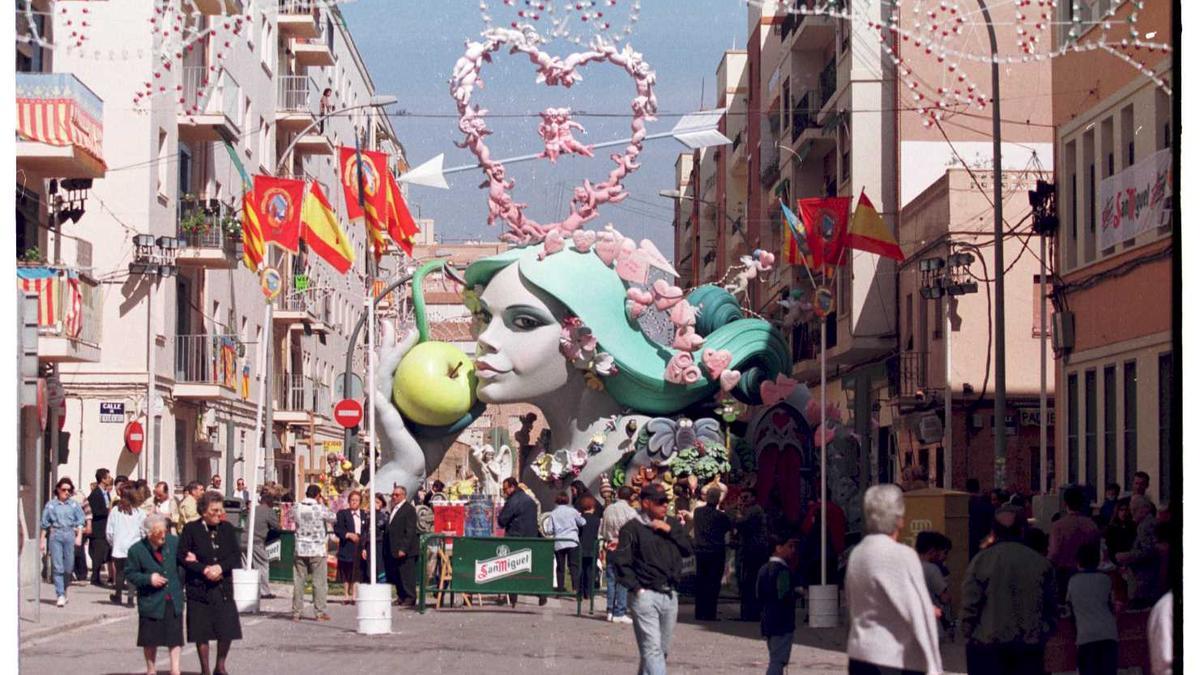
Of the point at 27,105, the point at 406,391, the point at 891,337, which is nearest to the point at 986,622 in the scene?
the point at 27,105

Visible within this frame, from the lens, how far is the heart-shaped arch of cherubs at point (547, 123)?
84.8ft

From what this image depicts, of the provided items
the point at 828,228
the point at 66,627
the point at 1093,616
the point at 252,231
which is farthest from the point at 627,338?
the point at 1093,616

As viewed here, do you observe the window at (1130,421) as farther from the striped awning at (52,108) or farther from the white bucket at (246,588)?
the striped awning at (52,108)

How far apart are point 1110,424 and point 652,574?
1435cm

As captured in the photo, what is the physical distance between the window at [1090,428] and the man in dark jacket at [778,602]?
1486 centimetres

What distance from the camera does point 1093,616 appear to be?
14469 millimetres

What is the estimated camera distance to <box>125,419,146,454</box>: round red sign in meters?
39.1

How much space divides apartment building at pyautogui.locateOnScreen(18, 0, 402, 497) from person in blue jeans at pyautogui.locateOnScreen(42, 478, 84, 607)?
7.22ft

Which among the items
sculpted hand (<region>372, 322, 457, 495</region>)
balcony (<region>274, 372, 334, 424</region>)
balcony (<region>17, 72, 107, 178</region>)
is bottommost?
sculpted hand (<region>372, 322, 457, 495</region>)

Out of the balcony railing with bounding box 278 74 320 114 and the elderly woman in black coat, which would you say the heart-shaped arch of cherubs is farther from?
the balcony railing with bounding box 278 74 320 114

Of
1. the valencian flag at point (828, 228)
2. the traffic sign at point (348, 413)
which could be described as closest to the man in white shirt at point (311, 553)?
the valencian flag at point (828, 228)

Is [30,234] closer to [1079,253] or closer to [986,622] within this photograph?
[1079,253]

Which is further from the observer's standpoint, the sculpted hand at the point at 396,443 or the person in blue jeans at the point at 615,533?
the sculpted hand at the point at 396,443

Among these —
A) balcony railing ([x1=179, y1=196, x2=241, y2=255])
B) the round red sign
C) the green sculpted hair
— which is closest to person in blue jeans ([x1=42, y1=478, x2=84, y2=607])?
the green sculpted hair
